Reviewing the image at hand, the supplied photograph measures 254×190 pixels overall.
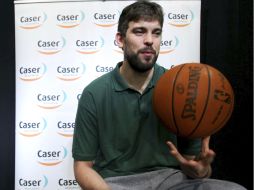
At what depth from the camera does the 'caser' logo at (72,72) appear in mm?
1911

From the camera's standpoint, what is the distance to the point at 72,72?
1.91m

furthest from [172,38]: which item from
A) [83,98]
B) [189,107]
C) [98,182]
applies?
[98,182]

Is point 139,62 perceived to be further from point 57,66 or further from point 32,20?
point 32,20

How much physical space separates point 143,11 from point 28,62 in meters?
0.82

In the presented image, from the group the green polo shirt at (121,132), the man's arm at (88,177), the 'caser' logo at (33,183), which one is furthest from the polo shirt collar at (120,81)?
the 'caser' logo at (33,183)

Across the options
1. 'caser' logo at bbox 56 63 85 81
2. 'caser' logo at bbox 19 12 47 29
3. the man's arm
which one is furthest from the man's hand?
'caser' logo at bbox 19 12 47 29

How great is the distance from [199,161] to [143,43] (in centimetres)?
49

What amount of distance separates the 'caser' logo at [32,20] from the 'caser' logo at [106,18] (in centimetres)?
28

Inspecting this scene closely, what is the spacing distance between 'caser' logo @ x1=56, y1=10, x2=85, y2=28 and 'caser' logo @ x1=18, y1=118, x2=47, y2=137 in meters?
0.53

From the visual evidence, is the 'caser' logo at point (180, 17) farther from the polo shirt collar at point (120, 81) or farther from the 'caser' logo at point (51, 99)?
the 'caser' logo at point (51, 99)

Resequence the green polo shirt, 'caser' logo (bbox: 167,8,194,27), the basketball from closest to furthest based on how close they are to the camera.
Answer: the basketball, the green polo shirt, 'caser' logo (bbox: 167,8,194,27)

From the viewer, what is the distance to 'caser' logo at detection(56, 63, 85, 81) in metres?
1.91

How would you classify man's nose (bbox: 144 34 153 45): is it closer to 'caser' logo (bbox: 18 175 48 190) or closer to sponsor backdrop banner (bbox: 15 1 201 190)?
sponsor backdrop banner (bbox: 15 1 201 190)

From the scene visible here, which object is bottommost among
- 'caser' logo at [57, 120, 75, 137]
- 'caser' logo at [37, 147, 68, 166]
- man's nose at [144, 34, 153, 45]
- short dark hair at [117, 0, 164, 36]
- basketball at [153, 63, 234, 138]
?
'caser' logo at [37, 147, 68, 166]
